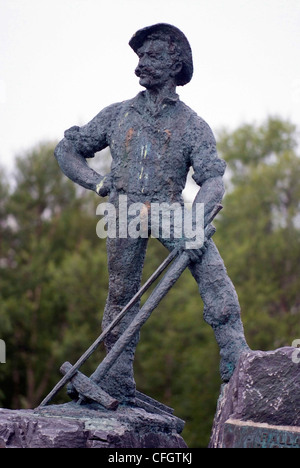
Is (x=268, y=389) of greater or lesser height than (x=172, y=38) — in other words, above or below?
below

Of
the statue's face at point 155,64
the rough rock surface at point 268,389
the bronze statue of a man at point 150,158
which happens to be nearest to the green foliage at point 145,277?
the bronze statue of a man at point 150,158

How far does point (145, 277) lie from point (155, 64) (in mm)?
13162

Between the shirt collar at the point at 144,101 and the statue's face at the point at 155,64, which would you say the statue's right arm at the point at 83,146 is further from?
the statue's face at the point at 155,64

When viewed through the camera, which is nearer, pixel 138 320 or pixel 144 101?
pixel 138 320

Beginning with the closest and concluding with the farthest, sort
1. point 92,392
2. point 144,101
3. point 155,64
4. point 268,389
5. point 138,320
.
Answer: point 268,389
point 92,392
point 138,320
point 155,64
point 144,101

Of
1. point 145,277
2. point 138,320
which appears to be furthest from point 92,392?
point 145,277

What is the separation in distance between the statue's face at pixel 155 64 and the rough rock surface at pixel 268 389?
264 cm

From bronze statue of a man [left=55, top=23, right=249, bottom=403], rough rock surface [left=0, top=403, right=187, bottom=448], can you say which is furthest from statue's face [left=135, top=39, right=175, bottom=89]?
rough rock surface [left=0, top=403, right=187, bottom=448]

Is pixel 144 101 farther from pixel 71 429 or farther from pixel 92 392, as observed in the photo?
pixel 71 429

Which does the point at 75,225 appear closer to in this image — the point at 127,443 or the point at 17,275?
the point at 17,275

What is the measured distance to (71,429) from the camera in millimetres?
6762

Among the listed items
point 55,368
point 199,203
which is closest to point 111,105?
point 199,203

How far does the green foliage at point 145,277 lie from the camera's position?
2039cm

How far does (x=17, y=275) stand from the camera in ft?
72.7
